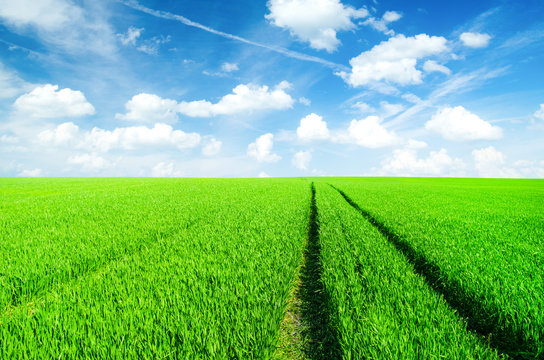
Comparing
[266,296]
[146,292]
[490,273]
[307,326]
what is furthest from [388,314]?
[146,292]

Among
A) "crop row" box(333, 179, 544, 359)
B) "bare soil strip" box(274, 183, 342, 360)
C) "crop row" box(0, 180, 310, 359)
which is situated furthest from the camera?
"crop row" box(333, 179, 544, 359)

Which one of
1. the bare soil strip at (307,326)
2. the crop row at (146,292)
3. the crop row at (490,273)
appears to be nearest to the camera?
the crop row at (146,292)

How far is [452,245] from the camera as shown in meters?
5.81

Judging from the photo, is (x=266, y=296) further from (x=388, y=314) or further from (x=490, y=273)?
(x=490, y=273)

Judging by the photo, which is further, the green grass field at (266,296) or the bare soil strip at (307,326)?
the bare soil strip at (307,326)

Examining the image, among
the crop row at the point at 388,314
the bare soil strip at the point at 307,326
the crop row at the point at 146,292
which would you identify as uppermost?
the crop row at the point at 146,292

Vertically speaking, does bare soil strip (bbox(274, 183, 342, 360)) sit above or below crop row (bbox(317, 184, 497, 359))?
below

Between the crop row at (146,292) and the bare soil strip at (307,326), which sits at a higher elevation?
the crop row at (146,292)

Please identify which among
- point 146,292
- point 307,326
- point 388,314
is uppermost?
point 146,292

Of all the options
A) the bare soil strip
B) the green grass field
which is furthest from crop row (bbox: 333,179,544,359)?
the bare soil strip

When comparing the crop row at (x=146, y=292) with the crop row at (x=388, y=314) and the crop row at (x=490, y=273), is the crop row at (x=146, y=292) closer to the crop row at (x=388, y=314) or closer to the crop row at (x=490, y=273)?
the crop row at (x=388, y=314)

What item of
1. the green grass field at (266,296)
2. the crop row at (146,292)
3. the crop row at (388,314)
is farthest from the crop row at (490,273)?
the crop row at (146,292)

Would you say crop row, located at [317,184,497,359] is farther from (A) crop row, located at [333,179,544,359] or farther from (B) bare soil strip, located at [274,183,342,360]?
(A) crop row, located at [333,179,544,359]

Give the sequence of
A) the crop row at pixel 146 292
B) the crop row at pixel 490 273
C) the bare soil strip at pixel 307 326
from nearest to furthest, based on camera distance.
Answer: the crop row at pixel 146 292
the bare soil strip at pixel 307 326
the crop row at pixel 490 273
